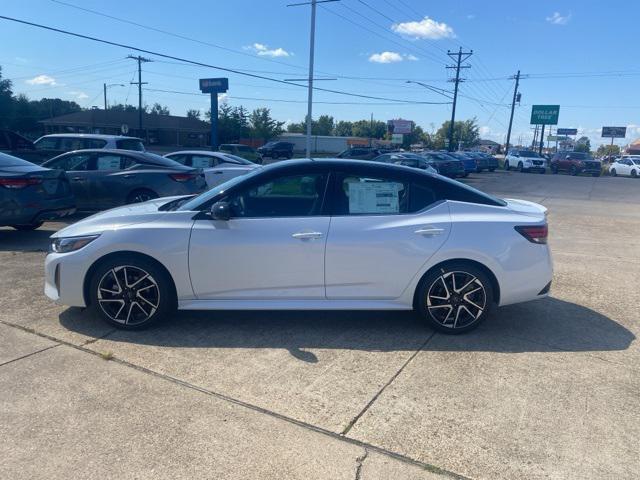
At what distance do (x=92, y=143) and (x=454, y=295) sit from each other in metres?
11.6

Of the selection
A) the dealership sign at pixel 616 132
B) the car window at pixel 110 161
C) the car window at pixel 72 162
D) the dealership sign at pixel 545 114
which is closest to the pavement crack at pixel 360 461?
the car window at pixel 110 161

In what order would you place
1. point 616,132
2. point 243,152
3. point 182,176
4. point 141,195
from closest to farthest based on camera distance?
point 141,195 < point 182,176 < point 243,152 < point 616,132

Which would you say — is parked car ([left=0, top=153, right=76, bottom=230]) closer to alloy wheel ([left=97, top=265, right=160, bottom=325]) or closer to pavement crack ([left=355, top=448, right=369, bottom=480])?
alloy wheel ([left=97, top=265, right=160, bottom=325])

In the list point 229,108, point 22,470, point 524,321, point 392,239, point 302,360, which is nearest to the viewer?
point 22,470

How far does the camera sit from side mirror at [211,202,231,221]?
4.12 metres

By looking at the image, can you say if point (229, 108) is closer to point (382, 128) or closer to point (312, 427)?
point (382, 128)

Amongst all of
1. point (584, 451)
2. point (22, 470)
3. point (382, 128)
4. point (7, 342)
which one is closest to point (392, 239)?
point (584, 451)


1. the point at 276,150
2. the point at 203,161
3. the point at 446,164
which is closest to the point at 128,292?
the point at 203,161

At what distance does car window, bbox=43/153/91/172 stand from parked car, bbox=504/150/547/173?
127 feet

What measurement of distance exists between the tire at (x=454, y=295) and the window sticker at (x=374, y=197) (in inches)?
27.1

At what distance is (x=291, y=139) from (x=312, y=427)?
261 ft

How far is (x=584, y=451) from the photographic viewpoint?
2809 mm

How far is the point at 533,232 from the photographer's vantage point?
4.31 metres

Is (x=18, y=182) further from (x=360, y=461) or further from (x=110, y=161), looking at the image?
(x=360, y=461)
